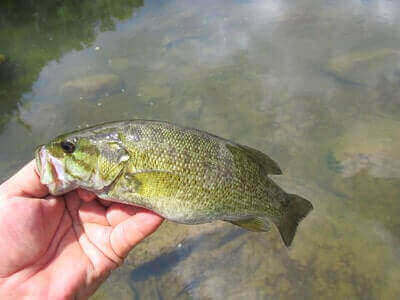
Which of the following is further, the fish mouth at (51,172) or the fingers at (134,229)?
the fingers at (134,229)

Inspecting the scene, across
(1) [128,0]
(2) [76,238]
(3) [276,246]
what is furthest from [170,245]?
(1) [128,0]

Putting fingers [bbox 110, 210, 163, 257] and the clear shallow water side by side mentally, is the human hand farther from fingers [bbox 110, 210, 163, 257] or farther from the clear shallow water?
the clear shallow water

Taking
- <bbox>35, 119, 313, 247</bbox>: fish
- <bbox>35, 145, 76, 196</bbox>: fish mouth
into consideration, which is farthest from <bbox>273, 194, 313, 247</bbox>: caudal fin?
<bbox>35, 145, 76, 196</bbox>: fish mouth

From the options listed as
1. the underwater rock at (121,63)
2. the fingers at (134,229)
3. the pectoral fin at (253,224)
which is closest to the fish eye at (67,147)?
the fingers at (134,229)

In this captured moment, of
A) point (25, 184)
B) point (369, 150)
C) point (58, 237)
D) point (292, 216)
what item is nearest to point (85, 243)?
point (58, 237)

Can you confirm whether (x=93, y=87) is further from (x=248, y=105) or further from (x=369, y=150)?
(x=369, y=150)

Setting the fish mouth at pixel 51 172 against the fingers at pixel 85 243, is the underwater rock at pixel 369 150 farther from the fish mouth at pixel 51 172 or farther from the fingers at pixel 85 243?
the fish mouth at pixel 51 172

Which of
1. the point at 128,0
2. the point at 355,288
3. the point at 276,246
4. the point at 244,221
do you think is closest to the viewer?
the point at 244,221

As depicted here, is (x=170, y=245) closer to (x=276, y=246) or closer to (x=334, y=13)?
(x=276, y=246)
